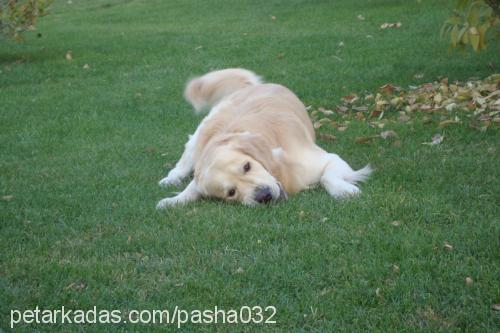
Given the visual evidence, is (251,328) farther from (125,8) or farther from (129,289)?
(125,8)

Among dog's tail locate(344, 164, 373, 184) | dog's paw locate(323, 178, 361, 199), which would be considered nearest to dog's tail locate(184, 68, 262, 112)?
dog's tail locate(344, 164, 373, 184)

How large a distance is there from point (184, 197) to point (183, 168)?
0.96m

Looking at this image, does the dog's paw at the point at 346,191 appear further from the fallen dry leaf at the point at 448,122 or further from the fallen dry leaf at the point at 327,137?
the fallen dry leaf at the point at 448,122

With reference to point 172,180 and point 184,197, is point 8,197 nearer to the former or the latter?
point 172,180

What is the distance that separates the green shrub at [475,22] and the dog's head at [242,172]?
215cm

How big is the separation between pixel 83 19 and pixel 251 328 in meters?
17.4

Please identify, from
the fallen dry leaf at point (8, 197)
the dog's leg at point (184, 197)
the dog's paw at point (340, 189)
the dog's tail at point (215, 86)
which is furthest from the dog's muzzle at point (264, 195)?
the dog's tail at point (215, 86)

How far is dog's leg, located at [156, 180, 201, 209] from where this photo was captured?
5168 millimetres

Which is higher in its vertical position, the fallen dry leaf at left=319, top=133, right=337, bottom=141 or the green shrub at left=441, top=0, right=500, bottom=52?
the green shrub at left=441, top=0, right=500, bottom=52

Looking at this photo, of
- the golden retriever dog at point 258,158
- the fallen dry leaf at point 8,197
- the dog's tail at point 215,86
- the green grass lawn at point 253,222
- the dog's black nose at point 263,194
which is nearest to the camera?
the green grass lawn at point 253,222

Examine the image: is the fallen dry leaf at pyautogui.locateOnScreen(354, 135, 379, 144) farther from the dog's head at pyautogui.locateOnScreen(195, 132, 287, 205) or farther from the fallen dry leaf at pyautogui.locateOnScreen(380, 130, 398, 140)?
the dog's head at pyautogui.locateOnScreen(195, 132, 287, 205)

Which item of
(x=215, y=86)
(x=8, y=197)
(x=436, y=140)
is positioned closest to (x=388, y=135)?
(x=436, y=140)

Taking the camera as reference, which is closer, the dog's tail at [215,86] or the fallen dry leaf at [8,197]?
the fallen dry leaf at [8,197]

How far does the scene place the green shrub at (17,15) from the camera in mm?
11648
